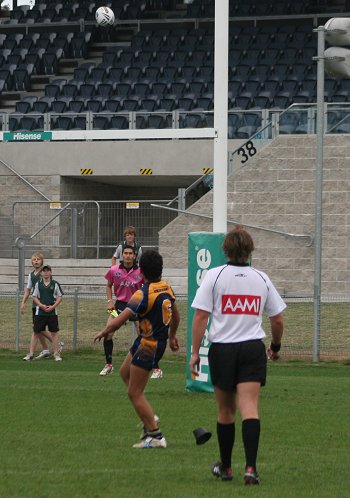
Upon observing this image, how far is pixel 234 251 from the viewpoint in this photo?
833 centimetres

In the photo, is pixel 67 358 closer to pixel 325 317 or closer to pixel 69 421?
pixel 325 317

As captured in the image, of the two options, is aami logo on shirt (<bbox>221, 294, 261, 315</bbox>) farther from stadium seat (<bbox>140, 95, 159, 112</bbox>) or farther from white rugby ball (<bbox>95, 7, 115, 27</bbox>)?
stadium seat (<bbox>140, 95, 159, 112</bbox>)

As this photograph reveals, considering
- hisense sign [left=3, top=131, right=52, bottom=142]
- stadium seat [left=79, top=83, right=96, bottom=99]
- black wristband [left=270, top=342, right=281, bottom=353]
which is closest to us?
black wristband [left=270, top=342, right=281, bottom=353]

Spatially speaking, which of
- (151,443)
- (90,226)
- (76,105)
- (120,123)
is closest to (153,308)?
(151,443)

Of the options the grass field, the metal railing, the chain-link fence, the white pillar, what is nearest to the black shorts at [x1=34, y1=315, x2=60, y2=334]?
the chain-link fence

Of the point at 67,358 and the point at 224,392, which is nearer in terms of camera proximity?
the point at 224,392

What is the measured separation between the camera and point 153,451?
984cm

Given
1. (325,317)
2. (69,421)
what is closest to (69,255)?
(325,317)

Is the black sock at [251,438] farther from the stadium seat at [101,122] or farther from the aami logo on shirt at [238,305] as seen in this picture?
the stadium seat at [101,122]

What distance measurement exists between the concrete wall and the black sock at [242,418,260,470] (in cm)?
1960

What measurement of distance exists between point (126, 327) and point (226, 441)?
15.5m

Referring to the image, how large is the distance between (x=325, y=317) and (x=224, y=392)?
13910 millimetres

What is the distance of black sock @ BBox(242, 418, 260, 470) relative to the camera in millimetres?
8133

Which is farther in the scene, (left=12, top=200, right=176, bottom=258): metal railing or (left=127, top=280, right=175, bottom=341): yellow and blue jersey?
(left=12, top=200, right=176, bottom=258): metal railing
